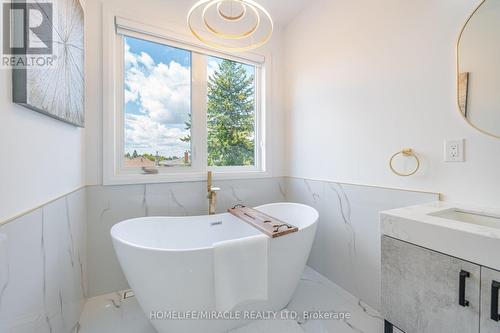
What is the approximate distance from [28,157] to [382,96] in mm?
2069

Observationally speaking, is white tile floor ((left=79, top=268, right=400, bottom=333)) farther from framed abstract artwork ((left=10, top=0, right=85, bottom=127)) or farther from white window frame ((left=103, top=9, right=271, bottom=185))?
framed abstract artwork ((left=10, top=0, right=85, bottom=127))

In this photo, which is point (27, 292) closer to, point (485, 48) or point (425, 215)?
point (425, 215)

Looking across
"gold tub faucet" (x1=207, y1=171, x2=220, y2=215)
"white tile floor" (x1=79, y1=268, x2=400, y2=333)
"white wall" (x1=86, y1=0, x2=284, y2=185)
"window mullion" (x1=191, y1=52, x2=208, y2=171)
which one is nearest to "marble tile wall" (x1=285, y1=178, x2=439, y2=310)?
"white tile floor" (x1=79, y1=268, x2=400, y2=333)

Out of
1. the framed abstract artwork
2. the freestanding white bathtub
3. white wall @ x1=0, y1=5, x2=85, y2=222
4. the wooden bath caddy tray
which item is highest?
the framed abstract artwork

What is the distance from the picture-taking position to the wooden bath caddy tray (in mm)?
1468

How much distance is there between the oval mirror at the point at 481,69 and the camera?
109 cm

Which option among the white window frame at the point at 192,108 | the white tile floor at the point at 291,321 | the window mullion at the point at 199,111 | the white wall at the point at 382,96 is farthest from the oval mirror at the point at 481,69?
the window mullion at the point at 199,111

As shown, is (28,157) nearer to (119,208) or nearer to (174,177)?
(119,208)

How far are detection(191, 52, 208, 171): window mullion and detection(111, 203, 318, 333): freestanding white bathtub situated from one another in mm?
628

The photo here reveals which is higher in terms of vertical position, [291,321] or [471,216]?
[471,216]

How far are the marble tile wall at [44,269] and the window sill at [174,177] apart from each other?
284 millimetres

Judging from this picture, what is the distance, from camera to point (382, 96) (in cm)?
160

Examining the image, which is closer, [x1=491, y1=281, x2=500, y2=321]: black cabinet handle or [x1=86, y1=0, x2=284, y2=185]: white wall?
[x1=491, y1=281, x2=500, y2=321]: black cabinet handle

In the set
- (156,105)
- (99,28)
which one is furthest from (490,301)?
(99,28)
